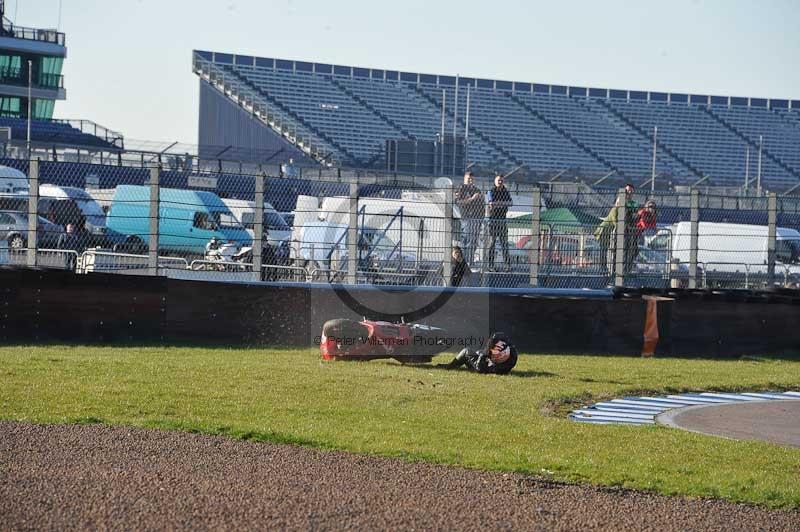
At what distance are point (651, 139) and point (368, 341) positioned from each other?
2296 inches

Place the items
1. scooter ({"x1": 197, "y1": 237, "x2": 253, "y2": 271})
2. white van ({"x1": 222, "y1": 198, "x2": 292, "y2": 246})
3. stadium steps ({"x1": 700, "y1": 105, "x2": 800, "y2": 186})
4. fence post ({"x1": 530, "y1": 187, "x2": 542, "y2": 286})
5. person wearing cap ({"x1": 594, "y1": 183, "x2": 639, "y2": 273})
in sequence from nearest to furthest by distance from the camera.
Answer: fence post ({"x1": 530, "y1": 187, "x2": 542, "y2": 286}) < person wearing cap ({"x1": 594, "y1": 183, "x2": 639, "y2": 273}) < white van ({"x1": 222, "y1": 198, "x2": 292, "y2": 246}) < scooter ({"x1": 197, "y1": 237, "x2": 253, "y2": 271}) < stadium steps ({"x1": 700, "y1": 105, "x2": 800, "y2": 186})

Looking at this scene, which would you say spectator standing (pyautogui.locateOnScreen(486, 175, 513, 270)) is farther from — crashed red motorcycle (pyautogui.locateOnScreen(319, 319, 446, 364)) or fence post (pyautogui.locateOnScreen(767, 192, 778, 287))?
fence post (pyautogui.locateOnScreen(767, 192, 778, 287))

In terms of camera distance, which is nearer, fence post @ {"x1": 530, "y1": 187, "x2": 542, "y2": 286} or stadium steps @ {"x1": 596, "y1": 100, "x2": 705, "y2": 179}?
fence post @ {"x1": 530, "y1": 187, "x2": 542, "y2": 286}

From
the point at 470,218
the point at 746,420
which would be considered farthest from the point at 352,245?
the point at 746,420

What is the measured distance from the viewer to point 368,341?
12.3 meters

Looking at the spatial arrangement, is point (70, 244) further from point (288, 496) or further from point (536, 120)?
point (536, 120)

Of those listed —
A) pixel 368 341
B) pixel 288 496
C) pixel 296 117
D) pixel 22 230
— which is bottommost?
pixel 288 496

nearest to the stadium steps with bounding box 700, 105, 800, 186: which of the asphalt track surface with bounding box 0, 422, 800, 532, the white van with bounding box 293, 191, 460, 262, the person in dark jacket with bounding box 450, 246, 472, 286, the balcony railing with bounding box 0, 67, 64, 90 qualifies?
the balcony railing with bounding box 0, 67, 64, 90

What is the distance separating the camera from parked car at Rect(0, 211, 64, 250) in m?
14.5

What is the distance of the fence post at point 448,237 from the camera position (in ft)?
48.7

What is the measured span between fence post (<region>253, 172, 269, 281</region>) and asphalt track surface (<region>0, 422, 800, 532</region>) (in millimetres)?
7308

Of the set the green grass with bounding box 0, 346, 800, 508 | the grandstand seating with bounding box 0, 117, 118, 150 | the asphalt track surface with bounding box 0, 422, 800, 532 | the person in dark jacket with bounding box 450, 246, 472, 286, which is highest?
the grandstand seating with bounding box 0, 117, 118, 150

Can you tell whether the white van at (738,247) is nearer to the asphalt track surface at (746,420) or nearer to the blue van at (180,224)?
the blue van at (180,224)

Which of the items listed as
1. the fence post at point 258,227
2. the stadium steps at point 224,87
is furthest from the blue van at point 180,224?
the stadium steps at point 224,87
